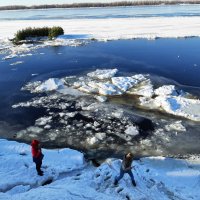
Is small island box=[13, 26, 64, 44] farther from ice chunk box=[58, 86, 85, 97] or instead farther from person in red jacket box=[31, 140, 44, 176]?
person in red jacket box=[31, 140, 44, 176]

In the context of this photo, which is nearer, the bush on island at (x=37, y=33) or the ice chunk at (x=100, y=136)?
the ice chunk at (x=100, y=136)

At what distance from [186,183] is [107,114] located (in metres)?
6.76

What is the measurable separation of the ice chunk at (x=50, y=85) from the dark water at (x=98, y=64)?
3.51 feet

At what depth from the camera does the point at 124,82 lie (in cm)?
2231

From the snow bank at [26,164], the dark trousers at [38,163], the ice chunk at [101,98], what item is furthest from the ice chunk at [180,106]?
the dark trousers at [38,163]

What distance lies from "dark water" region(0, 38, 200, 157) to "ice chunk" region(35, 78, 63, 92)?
107cm

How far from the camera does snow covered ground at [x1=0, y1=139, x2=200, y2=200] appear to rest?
10703mm

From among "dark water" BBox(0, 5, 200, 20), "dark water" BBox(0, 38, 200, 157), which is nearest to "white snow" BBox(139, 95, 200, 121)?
"dark water" BBox(0, 38, 200, 157)

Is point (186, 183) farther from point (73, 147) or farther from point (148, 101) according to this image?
point (148, 101)

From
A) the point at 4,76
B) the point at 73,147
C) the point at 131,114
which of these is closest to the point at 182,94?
the point at 131,114

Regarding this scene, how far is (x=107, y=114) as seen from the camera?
1755cm

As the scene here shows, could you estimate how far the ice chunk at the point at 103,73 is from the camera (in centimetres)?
2406

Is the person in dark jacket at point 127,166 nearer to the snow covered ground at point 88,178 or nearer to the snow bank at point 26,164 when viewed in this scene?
the snow covered ground at point 88,178

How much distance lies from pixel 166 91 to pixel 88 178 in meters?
10.0
